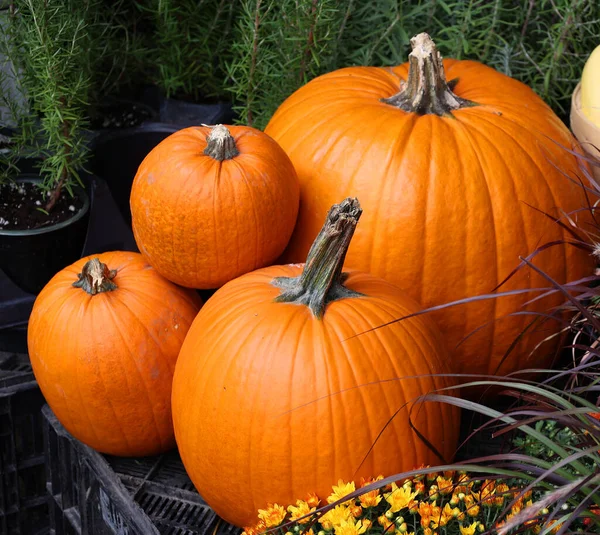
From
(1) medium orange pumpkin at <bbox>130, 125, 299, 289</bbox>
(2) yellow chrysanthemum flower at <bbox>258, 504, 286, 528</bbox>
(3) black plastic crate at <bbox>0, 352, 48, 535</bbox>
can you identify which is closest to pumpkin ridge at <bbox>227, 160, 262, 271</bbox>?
(1) medium orange pumpkin at <bbox>130, 125, 299, 289</bbox>

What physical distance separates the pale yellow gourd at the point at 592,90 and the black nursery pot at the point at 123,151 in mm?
1154

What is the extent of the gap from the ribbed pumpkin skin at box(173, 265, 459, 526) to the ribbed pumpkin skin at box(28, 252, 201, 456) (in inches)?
7.5

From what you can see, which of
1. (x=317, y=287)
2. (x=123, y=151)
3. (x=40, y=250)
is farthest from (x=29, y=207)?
(x=317, y=287)

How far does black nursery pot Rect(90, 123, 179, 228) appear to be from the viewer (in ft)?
7.91

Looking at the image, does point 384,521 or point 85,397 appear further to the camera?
point 85,397

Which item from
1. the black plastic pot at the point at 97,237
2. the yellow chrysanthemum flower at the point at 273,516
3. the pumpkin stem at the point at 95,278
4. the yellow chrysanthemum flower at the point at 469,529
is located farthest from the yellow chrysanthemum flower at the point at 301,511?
the black plastic pot at the point at 97,237

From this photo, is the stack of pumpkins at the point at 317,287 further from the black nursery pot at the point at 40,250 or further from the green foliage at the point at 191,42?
the green foliage at the point at 191,42

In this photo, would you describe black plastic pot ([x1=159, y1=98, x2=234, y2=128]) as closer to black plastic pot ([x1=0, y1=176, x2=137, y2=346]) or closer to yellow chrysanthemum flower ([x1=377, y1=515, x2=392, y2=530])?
black plastic pot ([x1=0, y1=176, x2=137, y2=346])

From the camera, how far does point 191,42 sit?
8.10 ft

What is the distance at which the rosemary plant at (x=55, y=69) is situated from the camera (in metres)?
1.93

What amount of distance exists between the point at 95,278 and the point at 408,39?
1.07m

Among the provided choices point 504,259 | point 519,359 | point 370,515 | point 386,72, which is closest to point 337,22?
point 386,72

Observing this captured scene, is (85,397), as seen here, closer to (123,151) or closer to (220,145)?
(220,145)

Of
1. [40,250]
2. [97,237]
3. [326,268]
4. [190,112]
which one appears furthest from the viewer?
[97,237]
